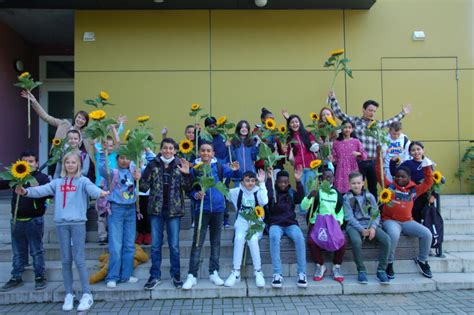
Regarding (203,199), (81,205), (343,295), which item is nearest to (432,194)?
(343,295)

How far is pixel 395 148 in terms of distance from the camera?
6.30m

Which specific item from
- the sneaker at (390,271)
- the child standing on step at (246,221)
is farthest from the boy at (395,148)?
the child standing on step at (246,221)

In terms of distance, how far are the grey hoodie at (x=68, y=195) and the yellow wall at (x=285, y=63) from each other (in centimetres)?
373

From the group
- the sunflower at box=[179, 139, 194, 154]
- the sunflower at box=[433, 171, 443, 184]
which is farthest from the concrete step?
the sunflower at box=[179, 139, 194, 154]

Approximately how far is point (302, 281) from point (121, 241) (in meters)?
2.41

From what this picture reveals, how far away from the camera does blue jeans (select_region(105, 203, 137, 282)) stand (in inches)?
185

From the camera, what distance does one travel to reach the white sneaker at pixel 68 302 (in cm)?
430

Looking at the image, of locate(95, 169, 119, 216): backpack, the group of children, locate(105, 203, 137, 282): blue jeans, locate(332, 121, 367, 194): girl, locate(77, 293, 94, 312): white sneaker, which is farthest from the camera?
locate(332, 121, 367, 194): girl

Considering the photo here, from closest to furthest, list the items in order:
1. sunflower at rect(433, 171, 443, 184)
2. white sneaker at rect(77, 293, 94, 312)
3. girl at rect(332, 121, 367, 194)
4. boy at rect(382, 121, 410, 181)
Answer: white sneaker at rect(77, 293, 94, 312) < sunflower at rect(433, 171, 443, 184) < girl at rect(332, 121, 367, 194) < boy at rect(382, 121, 410, 181)

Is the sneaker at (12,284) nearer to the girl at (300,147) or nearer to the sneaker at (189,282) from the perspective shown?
the sneaker at (189,282)

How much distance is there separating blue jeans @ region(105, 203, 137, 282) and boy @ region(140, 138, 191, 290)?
33 cm

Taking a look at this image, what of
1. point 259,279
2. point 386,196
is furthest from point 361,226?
point 259,279

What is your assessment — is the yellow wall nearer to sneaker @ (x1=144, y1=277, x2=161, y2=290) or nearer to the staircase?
the staircase

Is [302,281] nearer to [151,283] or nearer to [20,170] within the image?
[151,283]
